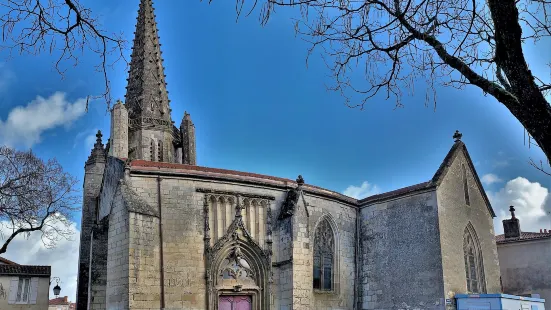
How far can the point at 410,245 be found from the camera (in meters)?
20.5

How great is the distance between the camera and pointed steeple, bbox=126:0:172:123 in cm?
3228

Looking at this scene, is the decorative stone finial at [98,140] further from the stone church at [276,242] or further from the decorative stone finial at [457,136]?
the decorative stone finial at [457,136]

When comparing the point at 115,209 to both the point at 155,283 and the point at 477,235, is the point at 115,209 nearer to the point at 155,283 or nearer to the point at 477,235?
the point at 155,283

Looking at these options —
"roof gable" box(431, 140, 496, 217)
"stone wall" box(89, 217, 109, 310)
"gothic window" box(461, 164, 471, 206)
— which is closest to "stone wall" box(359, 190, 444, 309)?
"roof gable" box(431, 140, 496, 217)

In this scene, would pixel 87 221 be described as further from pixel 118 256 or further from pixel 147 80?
pixel 147 80

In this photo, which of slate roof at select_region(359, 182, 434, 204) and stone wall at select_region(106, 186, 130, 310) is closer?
stone wall at select_region(106, 186, 130, 310)

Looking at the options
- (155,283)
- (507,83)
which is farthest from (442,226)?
(507,83)

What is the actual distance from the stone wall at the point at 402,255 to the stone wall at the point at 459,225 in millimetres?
422

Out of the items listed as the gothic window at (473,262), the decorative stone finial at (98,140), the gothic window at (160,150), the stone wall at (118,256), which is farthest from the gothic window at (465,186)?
the decorative stone finial at (98,140)

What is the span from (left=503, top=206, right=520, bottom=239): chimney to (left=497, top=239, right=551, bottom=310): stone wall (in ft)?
2.03

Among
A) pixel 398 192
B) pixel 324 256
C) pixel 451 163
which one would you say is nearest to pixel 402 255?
pixel 398 192

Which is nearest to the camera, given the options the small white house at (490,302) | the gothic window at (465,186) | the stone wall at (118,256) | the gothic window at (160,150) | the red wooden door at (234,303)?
the stone wall at (118,256)

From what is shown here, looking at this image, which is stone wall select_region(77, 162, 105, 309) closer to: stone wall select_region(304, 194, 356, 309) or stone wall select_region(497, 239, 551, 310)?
stone wall select_region(304, 194, 356, 309)

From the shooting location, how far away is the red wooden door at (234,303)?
61.7 feet
